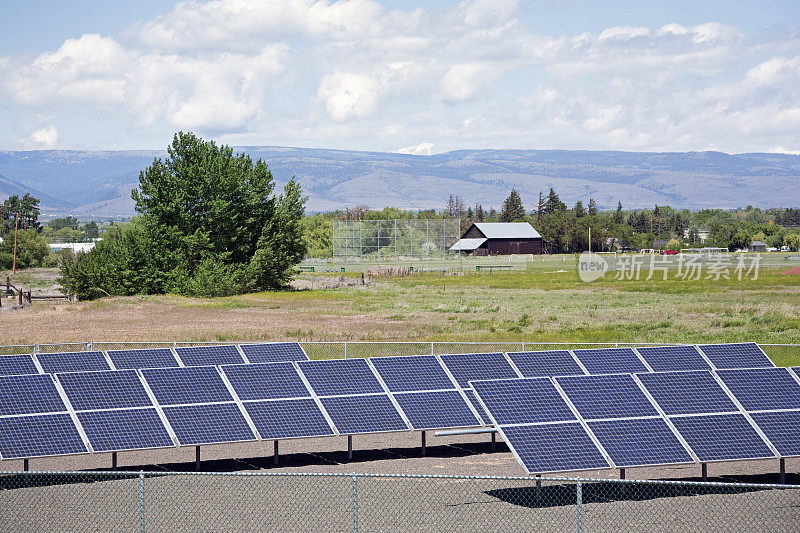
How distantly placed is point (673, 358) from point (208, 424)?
37.9 feet

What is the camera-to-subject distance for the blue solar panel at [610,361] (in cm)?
2142

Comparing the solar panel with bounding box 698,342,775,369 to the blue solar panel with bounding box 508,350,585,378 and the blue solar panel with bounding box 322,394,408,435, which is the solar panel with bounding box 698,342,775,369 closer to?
the blue solar panel with bounding box 508,350,585,378

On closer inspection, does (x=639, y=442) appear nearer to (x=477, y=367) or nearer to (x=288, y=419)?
(x=477, y=367)

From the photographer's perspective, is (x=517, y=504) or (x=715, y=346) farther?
(x=715, y=346)

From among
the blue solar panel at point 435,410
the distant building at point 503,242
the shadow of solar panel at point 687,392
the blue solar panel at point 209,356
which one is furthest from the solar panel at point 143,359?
the distant building at point 503,242

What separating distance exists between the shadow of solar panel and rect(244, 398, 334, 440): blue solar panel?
6.75 meters

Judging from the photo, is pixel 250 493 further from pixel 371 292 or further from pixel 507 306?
pixel 371 292

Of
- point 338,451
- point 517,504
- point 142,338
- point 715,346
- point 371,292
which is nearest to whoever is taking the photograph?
point 517,504

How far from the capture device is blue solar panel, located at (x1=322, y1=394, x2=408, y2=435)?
730 inches

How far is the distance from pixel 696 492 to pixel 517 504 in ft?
12.5

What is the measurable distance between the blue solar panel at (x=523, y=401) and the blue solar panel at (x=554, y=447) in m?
0.30

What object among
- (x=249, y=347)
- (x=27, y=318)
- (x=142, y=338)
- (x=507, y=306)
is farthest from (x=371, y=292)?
(x=249, y=347)

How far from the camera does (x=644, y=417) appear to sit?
1719 cm

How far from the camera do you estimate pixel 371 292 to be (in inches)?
2862
